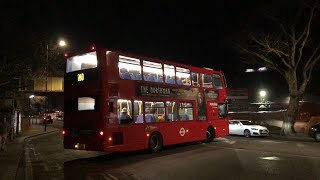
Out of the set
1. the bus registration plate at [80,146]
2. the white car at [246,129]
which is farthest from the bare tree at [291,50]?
the bus registration plate at [80,146]

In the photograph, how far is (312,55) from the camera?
27875mm

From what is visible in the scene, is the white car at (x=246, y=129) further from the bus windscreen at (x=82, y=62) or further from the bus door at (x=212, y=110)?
the bus windscreen at (x=82, y=62)

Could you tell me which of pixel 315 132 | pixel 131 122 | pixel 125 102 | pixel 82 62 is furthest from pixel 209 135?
pixel 82 62

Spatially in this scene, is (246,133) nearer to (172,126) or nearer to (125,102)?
(172,126)

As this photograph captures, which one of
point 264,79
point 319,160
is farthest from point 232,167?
point 264,79

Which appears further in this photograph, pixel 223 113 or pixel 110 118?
pixel 223 113

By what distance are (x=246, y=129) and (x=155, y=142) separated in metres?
11.6

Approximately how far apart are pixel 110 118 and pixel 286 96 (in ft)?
157

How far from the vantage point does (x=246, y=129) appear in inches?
1035

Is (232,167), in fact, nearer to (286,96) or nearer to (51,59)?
(51,59)

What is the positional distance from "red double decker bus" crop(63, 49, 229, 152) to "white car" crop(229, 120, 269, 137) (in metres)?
8.38

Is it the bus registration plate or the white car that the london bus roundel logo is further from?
the white car

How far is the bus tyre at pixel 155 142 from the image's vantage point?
53.8 ft

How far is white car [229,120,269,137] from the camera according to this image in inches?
1021
